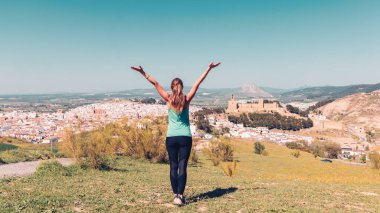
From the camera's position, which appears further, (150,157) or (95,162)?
(150,157)

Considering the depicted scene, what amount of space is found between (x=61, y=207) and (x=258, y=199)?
17.2ft

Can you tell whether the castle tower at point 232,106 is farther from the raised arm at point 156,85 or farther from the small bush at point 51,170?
the raised arm at point 156,85

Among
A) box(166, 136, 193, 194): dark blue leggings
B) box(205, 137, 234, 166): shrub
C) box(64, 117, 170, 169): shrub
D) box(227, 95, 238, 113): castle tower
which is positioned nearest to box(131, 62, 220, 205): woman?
box(166, 136, 193, 194): dark blue leggings

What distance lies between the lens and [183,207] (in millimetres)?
7660

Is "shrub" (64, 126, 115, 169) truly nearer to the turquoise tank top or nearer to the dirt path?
the dirt path

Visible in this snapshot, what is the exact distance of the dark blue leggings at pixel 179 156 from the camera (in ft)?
24.7

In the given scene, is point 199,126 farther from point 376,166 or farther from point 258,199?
point 258,199

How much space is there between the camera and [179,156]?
25.3 feet

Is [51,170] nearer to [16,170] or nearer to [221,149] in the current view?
[16,170]

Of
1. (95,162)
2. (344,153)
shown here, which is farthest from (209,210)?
(344,153)

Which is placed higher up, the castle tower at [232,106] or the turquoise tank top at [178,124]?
the turquoise tank top at [178,124]

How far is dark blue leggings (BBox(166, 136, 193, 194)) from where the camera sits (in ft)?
24.7

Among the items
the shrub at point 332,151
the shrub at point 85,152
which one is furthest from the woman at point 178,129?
the shrub at point 332,151

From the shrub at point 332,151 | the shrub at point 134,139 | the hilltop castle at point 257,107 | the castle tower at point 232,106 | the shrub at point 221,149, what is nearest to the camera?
the shrub at point 134,139
